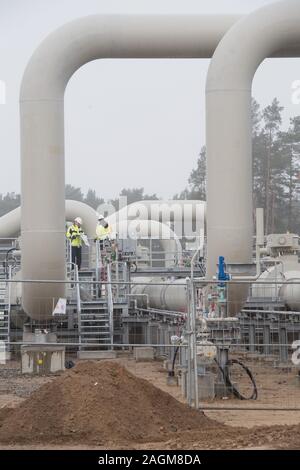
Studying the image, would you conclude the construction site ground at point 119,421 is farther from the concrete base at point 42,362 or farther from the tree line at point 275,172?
the tree line at point 275,172

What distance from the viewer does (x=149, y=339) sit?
25.2 metres

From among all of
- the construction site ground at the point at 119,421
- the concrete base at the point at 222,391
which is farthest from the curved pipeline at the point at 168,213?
the construction site ground at the point at 119,421

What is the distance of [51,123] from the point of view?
21359 mm

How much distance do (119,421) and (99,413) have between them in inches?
9.4

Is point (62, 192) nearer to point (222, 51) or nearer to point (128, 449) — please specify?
point (222, 51)

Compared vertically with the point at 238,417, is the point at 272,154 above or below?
above

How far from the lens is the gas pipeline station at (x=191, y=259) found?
635 inches

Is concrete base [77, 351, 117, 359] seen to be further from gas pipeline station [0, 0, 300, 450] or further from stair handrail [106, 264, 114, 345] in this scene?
stair handrail [106, 264, 114, 345]

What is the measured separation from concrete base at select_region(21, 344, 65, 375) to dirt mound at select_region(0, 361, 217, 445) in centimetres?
690

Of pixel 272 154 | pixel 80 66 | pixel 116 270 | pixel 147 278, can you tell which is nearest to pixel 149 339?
pixel 116 270

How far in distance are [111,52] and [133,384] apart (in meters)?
10.0

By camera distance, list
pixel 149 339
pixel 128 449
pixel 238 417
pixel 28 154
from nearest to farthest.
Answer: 1. pixel 128 449
2. pixel 238 417
3. pixel 28 154
4. pixel 149 339

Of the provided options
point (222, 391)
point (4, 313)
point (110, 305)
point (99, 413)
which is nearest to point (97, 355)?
point (110, 305)

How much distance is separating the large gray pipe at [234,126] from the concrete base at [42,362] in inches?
127
